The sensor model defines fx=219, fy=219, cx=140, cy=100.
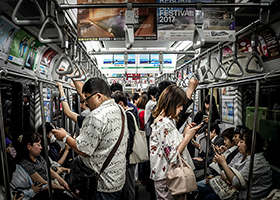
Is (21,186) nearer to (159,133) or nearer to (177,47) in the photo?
(159,133)

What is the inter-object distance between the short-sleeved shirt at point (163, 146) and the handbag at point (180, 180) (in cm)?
9

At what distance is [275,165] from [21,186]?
299cm

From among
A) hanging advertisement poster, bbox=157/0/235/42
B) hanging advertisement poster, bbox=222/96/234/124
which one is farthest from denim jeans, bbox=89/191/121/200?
hanging advertisement poster, bbox=157/0/235/42

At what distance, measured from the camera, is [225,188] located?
2.61 meters

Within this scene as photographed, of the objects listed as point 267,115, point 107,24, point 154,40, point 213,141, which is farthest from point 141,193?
point 107,24

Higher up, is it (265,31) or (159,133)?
(265,31)

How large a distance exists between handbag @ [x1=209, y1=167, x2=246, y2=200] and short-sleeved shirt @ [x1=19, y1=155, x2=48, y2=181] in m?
2.35

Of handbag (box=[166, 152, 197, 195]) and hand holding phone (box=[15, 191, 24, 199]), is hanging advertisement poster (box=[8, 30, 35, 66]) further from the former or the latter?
handbag (box=[166, 152, 197, 195])

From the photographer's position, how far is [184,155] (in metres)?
2.44

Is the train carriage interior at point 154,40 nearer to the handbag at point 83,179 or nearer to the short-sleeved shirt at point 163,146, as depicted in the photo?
the handbag at point 83,179

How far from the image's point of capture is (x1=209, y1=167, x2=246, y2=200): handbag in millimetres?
2398

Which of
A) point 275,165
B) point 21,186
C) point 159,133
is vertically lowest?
point 21,186

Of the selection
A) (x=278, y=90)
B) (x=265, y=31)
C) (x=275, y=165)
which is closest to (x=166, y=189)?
(x=275, y=165)

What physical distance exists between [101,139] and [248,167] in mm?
1634
